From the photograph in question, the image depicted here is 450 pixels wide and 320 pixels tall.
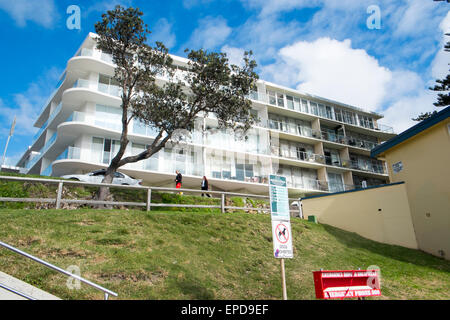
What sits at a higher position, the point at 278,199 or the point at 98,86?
the point at 98,86

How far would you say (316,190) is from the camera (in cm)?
3488

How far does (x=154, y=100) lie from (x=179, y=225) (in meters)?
8.98

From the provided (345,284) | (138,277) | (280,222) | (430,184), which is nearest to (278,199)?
(280,222)

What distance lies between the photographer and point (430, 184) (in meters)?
14.9

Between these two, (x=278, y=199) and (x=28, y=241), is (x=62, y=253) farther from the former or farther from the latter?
(x=278, y=199)

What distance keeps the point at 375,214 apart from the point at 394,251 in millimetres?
2979

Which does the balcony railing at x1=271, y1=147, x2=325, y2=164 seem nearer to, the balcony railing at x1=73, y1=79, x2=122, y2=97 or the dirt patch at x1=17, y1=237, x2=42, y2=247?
the balcony railing at x1=73, y1=79, x2=122, y2=97

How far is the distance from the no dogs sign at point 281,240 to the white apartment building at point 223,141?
1269cm

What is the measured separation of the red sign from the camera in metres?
6.28

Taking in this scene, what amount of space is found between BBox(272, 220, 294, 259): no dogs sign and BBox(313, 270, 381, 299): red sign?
2.92ft

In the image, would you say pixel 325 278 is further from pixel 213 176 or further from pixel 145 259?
pixel 213 176

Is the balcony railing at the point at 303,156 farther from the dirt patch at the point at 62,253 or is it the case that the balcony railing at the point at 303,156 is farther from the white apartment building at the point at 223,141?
the dirt patch at the point at 62,253

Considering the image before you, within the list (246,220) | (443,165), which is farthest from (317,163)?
(246,220)

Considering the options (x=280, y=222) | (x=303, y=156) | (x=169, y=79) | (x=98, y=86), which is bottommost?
(x=280, y=222)
